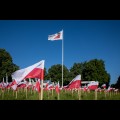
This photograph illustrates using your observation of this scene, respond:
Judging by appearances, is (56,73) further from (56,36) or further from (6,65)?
(56,36)

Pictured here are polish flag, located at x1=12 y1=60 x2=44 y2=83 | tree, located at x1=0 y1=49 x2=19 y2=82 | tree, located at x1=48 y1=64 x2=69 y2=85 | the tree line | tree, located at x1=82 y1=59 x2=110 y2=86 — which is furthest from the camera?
tree, located at x1=48 y1=64 x2=69 y2=85

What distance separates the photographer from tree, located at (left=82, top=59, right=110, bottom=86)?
52375 mm

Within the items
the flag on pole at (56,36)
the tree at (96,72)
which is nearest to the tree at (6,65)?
the tree at (96,72)

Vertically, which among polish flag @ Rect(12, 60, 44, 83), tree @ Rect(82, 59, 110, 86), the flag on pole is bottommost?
polish flag @ Rect(12, 60, 44, 83)

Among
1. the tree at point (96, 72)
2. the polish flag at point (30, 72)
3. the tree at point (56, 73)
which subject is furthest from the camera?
the tree at point (56, 73)

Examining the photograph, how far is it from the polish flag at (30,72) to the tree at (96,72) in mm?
43088

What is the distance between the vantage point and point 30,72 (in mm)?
9023

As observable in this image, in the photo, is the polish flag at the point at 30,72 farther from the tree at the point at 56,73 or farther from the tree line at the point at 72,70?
the tree at the point at 56,73

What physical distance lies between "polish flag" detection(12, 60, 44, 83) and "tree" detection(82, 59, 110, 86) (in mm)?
43088

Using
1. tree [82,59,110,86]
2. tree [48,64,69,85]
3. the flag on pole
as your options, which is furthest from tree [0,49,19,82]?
the flag on pole

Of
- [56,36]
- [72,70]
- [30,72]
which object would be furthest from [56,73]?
[30,72]

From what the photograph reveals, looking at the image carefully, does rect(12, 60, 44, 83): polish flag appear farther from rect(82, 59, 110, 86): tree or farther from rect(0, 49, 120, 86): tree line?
rect(82, 59, 110, 86): tree

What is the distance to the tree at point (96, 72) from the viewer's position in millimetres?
52375
